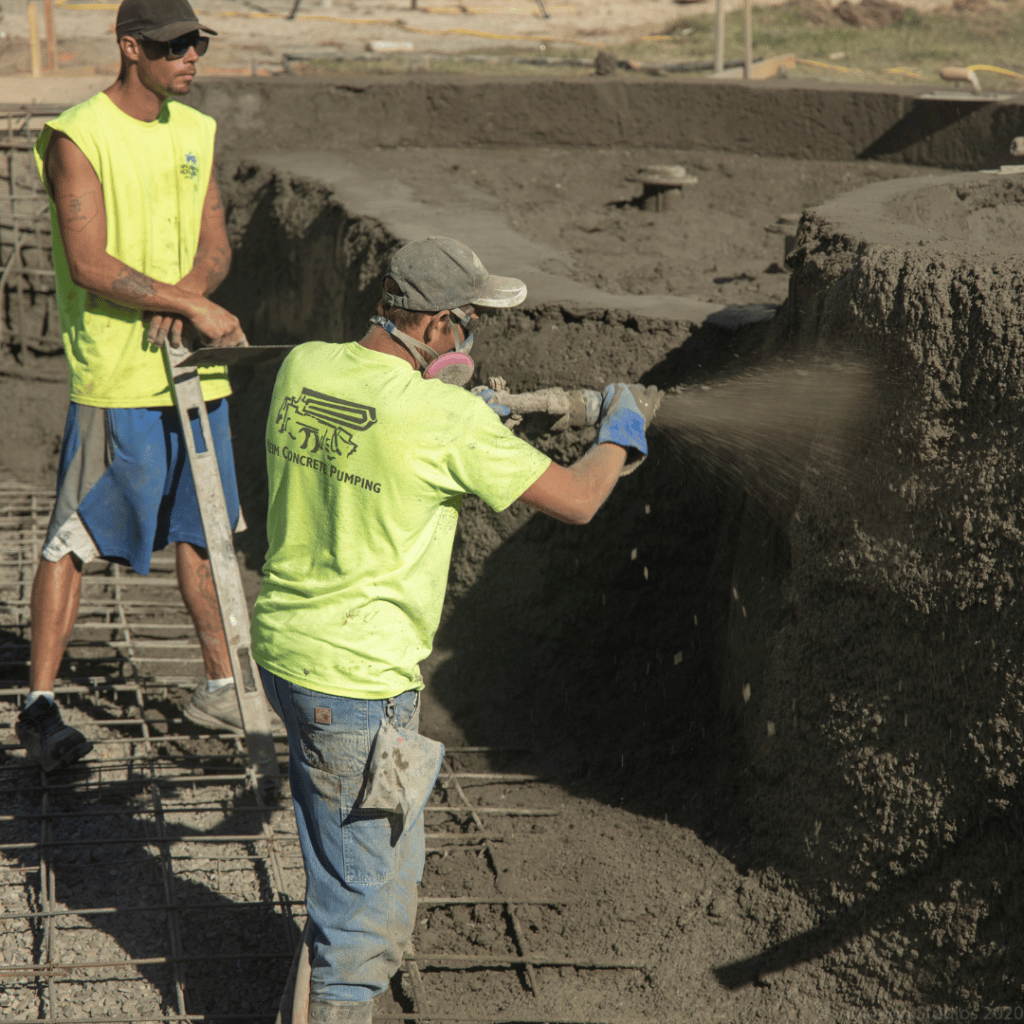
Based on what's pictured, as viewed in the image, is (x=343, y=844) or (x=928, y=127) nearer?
(x=343, y=844)

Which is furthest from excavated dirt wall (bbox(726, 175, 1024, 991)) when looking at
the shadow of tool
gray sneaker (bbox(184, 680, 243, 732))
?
the shadow of tool

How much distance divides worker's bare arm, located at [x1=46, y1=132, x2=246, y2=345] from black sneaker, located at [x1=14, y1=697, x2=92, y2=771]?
1.30 meters

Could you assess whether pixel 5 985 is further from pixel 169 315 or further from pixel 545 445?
pixel 545 445

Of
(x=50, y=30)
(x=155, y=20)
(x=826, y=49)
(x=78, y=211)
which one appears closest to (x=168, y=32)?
(x=155, y=20)

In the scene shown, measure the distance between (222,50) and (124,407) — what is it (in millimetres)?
13787

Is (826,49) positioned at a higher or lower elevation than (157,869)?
higher

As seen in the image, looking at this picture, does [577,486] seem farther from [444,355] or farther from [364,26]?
[364,26]

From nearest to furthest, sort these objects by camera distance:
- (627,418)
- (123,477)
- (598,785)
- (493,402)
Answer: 1. (627,418)
2. (493,402)
3. (123,477)
4. (598,785)

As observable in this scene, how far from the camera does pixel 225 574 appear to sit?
3475 mm

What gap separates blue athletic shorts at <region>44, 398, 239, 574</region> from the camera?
3.78 m

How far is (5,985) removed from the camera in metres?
3.00

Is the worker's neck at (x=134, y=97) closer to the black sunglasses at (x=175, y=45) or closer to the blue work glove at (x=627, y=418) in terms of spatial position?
the black sunglasses at (x=175, y=45)

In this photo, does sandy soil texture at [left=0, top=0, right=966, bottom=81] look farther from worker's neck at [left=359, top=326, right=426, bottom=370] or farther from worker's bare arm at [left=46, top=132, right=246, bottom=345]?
worker's neck at [left=359, top=326, right=426, bottom=370]

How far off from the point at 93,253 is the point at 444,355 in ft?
5.15
